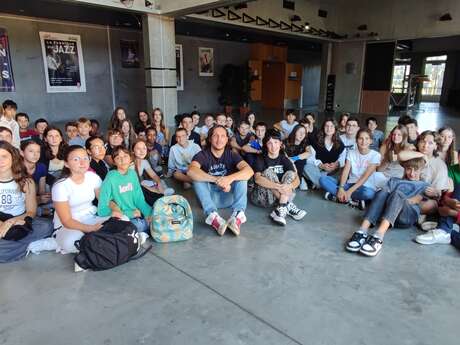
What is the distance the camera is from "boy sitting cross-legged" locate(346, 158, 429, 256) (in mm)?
2637

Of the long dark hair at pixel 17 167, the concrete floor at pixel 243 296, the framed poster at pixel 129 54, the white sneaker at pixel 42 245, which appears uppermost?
the framed poster at pixel 129 54

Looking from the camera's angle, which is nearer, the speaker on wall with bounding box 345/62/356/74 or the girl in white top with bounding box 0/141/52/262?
the girl in white top with bounding box 0/141/52/262

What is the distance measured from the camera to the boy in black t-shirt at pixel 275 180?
3.27m

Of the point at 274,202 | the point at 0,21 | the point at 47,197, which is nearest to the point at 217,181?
the point at 274,202

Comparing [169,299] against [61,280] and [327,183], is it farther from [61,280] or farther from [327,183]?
[327,183]

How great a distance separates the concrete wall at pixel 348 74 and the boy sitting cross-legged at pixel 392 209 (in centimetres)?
1216

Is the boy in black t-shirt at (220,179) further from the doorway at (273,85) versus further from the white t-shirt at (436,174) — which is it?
the doorway at (273,85)

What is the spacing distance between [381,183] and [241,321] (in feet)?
7.75

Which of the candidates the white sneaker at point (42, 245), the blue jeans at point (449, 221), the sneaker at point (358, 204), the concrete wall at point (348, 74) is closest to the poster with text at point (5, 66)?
the white sneaker at point (42, 245)

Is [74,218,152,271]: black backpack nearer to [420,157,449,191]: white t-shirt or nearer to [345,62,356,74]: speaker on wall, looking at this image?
[420,157,449,191]: white t-shirt

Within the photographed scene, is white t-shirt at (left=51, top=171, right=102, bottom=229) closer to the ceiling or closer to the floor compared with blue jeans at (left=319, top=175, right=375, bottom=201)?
closer to the ceiling

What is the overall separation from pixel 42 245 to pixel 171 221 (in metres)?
0.99

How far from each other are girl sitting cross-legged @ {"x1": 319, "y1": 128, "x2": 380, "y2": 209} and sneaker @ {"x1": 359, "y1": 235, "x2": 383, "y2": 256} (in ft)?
3.10

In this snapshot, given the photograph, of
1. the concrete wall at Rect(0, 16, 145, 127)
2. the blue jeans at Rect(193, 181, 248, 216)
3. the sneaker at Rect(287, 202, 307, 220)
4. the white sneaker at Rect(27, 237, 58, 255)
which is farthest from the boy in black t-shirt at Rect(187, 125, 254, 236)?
the concrete wall at Rect(0, 16, 145, 127)
